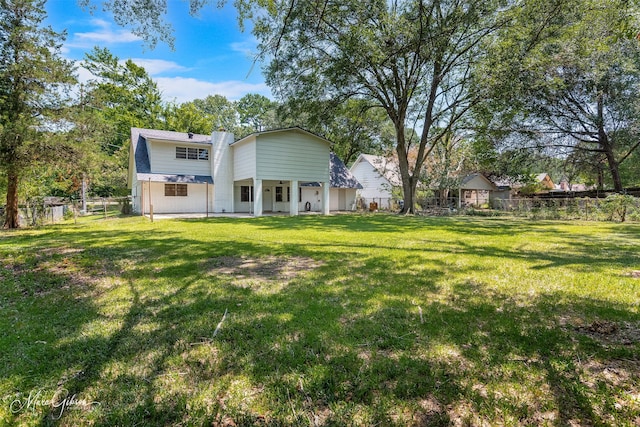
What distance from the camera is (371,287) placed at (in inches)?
167

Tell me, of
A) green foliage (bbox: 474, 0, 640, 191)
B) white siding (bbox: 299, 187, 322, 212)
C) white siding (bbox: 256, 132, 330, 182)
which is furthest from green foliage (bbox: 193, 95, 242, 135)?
green foliage (bbox: 474, 0, 640, 191)

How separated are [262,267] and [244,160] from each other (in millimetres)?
14692

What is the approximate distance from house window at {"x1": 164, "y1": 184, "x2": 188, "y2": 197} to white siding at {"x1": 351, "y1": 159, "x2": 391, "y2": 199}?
49.8ft

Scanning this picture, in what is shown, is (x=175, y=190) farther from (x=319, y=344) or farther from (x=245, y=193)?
(x=319, y=344)

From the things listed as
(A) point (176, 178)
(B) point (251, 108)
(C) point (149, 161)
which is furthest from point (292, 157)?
(B) point (251, 108)

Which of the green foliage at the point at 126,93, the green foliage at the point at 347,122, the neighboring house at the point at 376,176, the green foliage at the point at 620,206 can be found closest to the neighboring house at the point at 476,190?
the neighboring house at the point at 376,176

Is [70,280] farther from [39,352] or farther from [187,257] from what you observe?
[39,352]

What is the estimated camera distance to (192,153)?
68.0 feet

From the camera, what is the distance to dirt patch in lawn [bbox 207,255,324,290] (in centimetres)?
475

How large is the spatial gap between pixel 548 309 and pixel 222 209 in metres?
19.6

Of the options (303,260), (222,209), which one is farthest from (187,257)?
(222,209)

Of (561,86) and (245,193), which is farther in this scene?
(245,193)

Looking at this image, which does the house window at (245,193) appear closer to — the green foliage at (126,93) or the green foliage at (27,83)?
the green foliage at (27,83)

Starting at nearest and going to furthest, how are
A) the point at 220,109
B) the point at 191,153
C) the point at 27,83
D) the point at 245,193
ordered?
the point at 27,83
the point at 191,153
the point at 245,193
the point at 220,109
